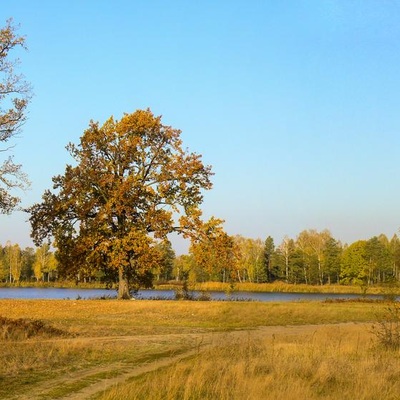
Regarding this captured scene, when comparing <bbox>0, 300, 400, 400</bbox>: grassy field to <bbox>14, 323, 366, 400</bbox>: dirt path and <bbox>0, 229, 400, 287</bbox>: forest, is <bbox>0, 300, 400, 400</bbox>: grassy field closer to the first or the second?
<bbox>14, 323, 366, 400</bbox>: dirt path

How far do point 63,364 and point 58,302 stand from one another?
22337 millimetres

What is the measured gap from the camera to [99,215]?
37.2m

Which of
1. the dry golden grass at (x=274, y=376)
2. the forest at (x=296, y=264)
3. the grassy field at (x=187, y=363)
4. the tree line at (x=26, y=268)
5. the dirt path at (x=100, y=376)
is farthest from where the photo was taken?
the tree line at (x=26, y=268)

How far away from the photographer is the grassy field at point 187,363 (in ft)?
35.9

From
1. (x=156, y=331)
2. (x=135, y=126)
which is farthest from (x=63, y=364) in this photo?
(x=135, y=126)

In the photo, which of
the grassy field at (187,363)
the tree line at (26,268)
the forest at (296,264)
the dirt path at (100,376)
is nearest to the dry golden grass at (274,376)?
the grassy field at (187,363)

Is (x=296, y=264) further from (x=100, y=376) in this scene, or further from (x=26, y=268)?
(x=100, y=376)

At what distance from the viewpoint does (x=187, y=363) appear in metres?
13.8

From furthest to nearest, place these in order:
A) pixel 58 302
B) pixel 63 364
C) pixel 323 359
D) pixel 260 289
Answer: pixel 260 289 < pixel 58 302 < pixel 323 359 < pixel 63 364

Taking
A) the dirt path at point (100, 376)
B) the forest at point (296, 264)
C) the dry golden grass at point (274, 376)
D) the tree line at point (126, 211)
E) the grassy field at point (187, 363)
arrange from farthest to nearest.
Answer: the forest at point (296, 264)
the tree line at point (126, 211)
the grassy field at point (187, 363)
the dry golden grass at point (274, 376)
the dirt path at point (100, 376)

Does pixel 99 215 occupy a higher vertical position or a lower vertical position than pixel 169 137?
lower

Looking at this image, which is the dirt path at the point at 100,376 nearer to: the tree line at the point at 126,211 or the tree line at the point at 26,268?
the tree line at the point at 126,211

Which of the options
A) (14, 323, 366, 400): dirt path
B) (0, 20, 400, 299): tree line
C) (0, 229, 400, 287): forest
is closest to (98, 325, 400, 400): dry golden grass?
(14, 323, 366, 400): dirt path

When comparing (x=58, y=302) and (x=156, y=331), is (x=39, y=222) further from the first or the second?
(x=156, y=331)
